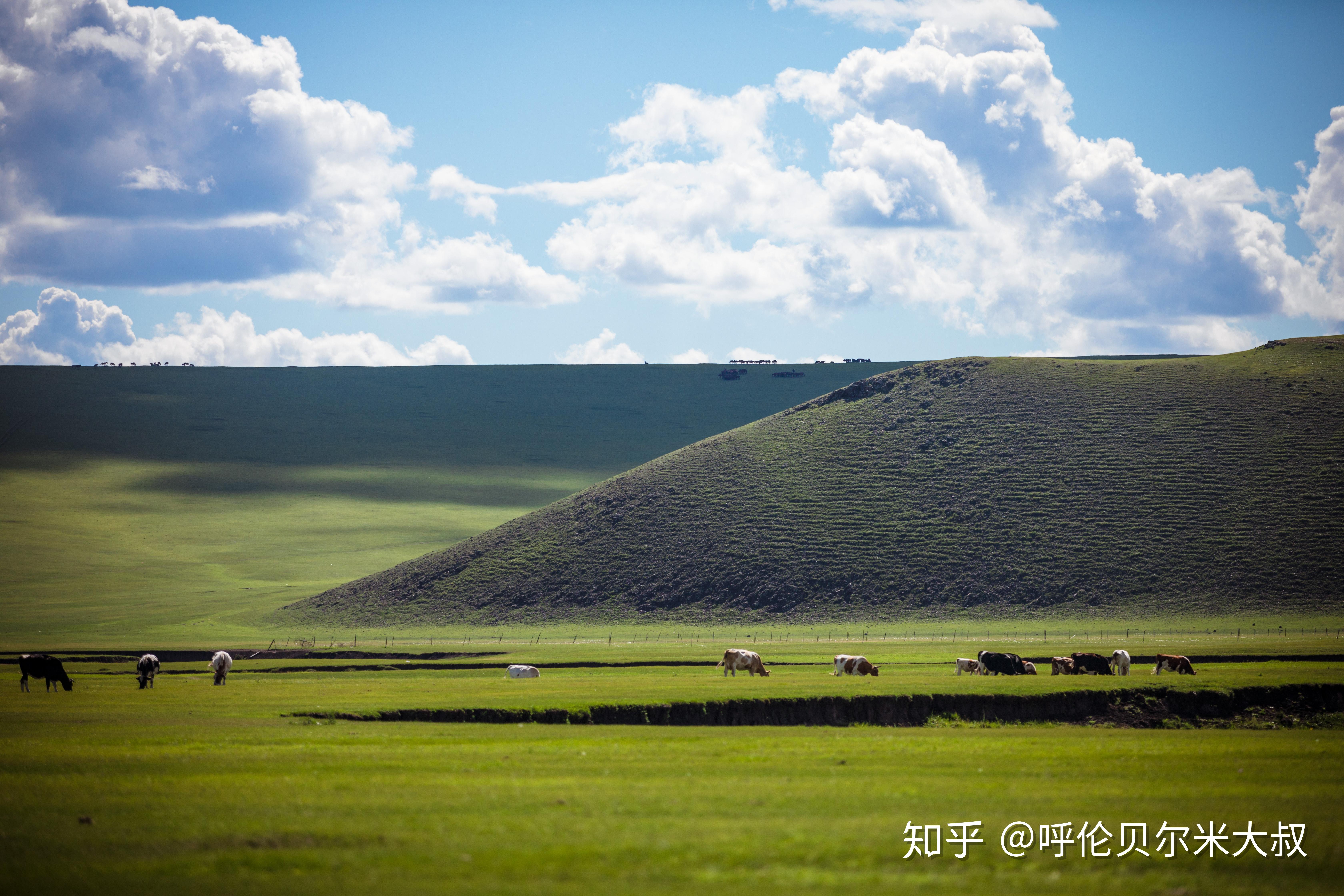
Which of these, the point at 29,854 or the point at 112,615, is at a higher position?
the point at 29,854

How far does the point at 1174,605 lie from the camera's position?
85000 millimetres

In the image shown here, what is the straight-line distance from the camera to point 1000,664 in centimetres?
4466

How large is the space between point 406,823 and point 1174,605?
85.4m

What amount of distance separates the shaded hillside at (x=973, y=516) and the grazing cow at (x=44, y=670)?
191ft

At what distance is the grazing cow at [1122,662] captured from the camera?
143ft

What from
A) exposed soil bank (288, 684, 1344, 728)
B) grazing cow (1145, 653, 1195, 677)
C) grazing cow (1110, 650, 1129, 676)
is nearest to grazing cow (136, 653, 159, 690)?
exposed soil bank (288, 684, 1344, 728)

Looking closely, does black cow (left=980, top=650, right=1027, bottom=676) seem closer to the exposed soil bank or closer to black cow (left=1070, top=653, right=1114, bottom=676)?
black cow (left=1070, top=653, right=1114, bottom=676)

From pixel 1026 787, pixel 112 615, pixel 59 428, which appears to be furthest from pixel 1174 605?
pixel 59 428

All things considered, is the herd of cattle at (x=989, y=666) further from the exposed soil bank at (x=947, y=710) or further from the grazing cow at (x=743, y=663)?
the exposed soil bank at (x=947, y=710)

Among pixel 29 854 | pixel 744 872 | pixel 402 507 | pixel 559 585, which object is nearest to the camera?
pixel 744 872

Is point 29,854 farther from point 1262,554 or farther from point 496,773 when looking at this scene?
point 1262,554

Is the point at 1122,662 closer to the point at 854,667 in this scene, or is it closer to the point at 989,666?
the point at 989,666

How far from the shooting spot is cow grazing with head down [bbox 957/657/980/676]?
44219 mm

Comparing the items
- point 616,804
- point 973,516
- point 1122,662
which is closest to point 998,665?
point 1122,662
